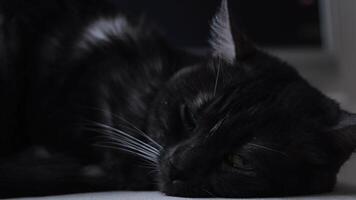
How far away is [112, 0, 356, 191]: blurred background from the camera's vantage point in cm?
227

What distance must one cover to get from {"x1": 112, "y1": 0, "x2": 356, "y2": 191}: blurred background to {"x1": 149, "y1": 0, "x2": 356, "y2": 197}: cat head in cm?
101

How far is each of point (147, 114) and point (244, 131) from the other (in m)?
0.27

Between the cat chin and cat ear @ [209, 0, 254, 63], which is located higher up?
cat ear @ [209, 0, 254, 63]

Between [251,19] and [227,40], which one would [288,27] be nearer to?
[251,19]

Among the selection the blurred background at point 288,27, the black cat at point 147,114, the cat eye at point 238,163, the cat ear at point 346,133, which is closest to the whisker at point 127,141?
the black cat at point 147,114

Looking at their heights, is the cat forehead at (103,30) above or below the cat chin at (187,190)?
above

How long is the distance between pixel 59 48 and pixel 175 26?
Result: 3.17 feet

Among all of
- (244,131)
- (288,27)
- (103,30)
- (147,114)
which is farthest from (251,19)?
(244,131)

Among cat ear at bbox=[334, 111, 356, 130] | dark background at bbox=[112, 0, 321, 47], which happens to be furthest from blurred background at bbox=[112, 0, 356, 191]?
cat ear at bbox=[334, 111, 356, 130]

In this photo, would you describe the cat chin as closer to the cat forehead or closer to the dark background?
the cat forehead

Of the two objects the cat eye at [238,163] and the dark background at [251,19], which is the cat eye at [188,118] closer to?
the cat eye at [238,163]

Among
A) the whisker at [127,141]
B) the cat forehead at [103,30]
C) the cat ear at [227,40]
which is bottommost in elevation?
the whisker at [127,141]

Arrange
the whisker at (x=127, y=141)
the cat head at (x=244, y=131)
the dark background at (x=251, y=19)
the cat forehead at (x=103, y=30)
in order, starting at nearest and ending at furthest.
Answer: the cat head at (x=244, y=131), the whisker at (x=127, y=141), the cat forehead at (x=103, y=30), the dark background at (x=251, y=19)

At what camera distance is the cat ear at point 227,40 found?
120 centimetres
